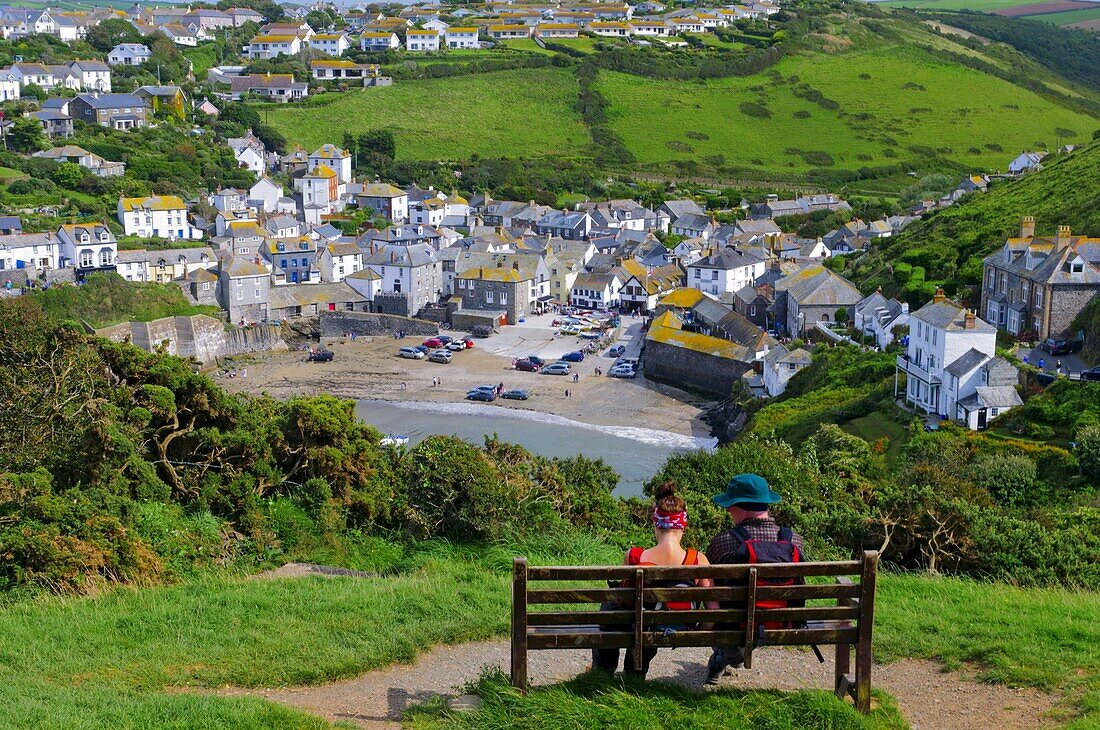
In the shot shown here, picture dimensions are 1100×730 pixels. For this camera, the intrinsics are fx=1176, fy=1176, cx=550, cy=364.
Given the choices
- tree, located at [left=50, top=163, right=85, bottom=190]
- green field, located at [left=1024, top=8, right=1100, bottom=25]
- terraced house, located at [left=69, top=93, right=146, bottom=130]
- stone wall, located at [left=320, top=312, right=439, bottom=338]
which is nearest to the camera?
stone wall, located at [left=320, top=312, right=439, bottom=338]

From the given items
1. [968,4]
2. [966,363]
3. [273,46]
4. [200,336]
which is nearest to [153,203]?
[200,336]

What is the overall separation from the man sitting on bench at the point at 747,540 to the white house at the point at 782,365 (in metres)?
31.9

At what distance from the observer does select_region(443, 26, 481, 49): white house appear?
11988 centimetres

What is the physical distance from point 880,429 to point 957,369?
7.58 ft

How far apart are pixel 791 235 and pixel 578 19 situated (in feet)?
238

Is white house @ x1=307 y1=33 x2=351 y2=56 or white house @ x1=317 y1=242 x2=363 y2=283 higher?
white house @ x1=307 y1=33 x2=351 y2=56

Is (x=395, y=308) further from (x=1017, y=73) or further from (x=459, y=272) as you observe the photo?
(x=1017, y=73)

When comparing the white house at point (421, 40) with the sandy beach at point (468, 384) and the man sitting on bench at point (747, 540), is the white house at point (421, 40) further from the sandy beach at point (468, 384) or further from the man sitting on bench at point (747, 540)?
the man sitting on bench at point (747, 540)

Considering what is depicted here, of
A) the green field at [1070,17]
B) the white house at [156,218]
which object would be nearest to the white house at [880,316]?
the white house at [156,218]

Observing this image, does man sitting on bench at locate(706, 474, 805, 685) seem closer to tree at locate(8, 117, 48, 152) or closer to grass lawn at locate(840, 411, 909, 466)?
grass lawn at locate(840, 411, 909, 466)

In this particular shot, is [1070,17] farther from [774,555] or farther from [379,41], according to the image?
[774,555]

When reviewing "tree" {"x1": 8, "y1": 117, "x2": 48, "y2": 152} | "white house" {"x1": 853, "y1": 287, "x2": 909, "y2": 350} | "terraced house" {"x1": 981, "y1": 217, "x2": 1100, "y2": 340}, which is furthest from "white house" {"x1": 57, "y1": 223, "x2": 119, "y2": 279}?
"terraced house" {"x1": 981, "y1": 217, "x2": 1100, "y2": 340}

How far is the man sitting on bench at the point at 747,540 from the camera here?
19.6ft

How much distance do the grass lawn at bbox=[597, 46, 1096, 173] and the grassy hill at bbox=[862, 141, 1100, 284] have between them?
32061 millimetres
